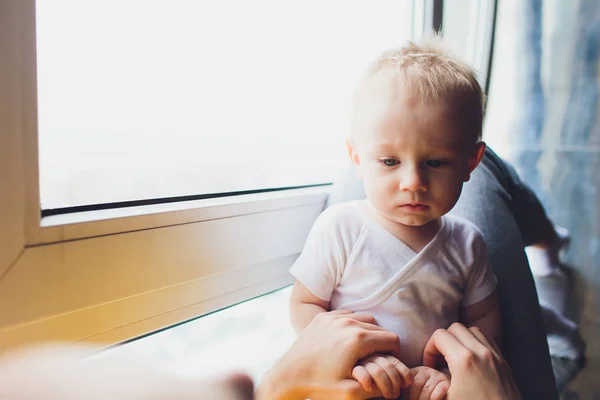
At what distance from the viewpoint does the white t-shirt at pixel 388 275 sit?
0.64 metres

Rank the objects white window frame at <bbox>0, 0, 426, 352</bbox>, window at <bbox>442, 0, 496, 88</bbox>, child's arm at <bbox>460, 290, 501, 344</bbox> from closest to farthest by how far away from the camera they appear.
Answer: white window frame at <bbox>0, 0, 426, 352</bbox>, child's arm at <bbox>460, 290, 501, 344</bbox>, window at <bbox>442, 0, 496, 88</bbox>

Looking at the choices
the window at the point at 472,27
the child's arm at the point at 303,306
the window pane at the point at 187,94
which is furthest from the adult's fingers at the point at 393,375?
the window at the point at 472,27

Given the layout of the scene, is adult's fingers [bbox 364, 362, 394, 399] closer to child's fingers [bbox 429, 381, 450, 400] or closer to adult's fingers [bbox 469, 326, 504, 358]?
child's fingers [bbox 429, 381, 450, 400]

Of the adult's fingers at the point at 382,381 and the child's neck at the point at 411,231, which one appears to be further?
the child's neck at the point at 411,231

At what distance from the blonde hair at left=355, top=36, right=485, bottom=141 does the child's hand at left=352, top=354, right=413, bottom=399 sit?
34 cm

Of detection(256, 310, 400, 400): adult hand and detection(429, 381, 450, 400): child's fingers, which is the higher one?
detection(256, 310, 400, 400): adult hand

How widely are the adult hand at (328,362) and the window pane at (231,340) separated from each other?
5 centimetres

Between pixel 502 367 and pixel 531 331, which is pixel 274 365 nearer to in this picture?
pixel 502 367

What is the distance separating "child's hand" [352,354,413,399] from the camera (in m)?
0.52

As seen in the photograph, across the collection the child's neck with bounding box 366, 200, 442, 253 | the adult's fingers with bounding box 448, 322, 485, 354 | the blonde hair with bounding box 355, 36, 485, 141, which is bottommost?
the adult's fingers with bounding box 448, 322, 485, 354

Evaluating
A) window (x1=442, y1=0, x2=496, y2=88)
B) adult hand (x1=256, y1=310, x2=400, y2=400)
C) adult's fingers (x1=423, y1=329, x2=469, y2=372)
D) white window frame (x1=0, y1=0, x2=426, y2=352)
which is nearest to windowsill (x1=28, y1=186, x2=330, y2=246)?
white window frame (x1=0, y1=0, x2=426, y2=352)

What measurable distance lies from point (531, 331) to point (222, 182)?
58 centimetres

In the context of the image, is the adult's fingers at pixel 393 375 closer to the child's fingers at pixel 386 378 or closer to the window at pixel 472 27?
the child's fingers at pixel 386 378

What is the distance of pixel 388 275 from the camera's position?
654 mm
